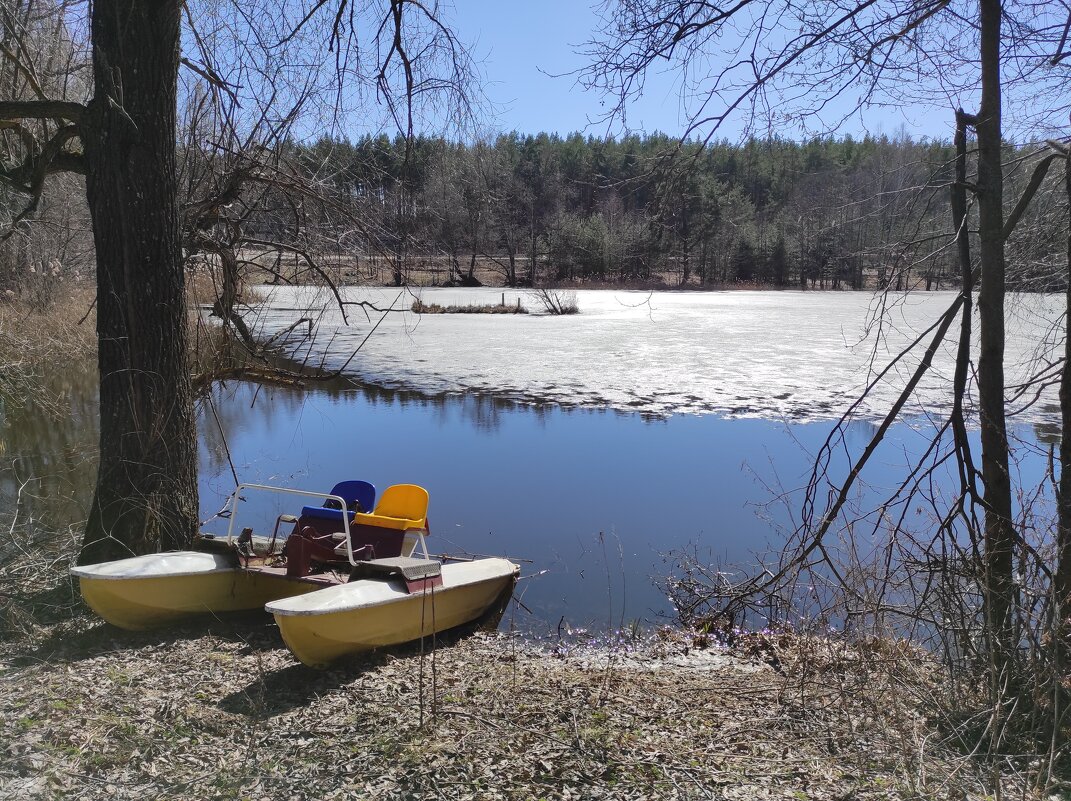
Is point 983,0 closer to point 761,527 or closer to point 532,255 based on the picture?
point 761,527

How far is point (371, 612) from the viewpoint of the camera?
5262 millimetres

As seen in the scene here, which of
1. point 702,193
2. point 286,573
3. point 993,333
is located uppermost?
point 702,193

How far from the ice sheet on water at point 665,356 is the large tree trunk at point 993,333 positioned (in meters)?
1.71

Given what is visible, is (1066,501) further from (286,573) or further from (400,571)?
(286,573)

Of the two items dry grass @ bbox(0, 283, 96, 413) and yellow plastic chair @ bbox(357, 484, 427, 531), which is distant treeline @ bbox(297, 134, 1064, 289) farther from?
dry grass @ bbox(0, 283, 96, 413)

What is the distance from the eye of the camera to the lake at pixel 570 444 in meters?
8.23

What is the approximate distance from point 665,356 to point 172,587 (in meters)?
15.9

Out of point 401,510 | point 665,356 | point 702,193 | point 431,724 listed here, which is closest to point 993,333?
point 702,193

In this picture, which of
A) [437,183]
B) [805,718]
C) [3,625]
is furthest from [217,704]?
[437,183]

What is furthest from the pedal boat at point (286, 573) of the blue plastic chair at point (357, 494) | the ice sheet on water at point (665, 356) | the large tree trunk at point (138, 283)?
the ice sheet on water at point (665, 356)

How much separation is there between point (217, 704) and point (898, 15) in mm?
4819

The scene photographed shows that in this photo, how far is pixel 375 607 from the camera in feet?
17.3

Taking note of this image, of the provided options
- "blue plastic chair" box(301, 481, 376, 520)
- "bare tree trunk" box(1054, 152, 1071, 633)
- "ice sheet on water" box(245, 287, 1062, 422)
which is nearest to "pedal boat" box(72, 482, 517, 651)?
"blue plastic chair" box(301, 481, 376, 520)

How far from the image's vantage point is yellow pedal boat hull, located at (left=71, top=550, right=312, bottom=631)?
504cm
